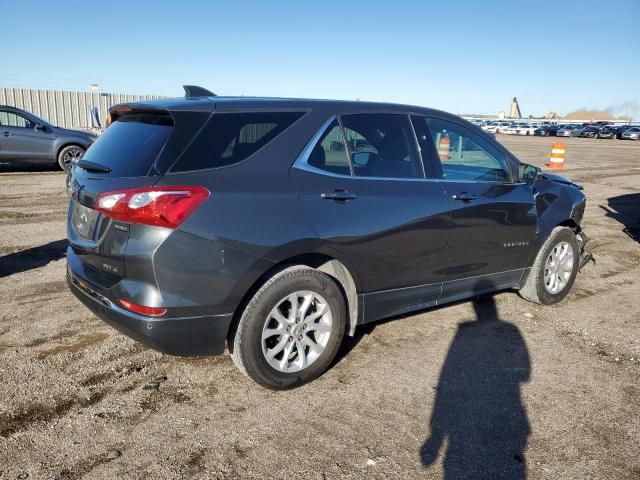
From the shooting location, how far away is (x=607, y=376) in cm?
383

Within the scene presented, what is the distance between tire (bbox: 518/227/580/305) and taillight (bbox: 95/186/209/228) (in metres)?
3.42

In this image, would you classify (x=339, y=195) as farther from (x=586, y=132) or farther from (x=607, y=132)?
(x=586, y=132)

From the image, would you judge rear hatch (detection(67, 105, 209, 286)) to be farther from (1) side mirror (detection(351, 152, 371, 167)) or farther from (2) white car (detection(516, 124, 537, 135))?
(2) white car (detection(516, 124, 537, 135))

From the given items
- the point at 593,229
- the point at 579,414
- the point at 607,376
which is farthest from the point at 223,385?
the point at 593,229

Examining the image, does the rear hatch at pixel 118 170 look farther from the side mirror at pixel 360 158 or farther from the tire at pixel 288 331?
the side mirror at pixel 360 158

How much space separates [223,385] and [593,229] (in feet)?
25.0

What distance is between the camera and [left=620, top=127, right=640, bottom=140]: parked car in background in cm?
4997

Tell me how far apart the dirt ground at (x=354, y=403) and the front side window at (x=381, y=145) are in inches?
53.7

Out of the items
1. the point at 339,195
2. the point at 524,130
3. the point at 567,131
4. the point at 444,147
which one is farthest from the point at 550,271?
the point at 524,130

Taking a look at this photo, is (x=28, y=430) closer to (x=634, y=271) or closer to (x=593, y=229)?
(x=634, y=271)

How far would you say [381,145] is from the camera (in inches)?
154

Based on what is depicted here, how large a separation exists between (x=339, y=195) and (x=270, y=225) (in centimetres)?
56

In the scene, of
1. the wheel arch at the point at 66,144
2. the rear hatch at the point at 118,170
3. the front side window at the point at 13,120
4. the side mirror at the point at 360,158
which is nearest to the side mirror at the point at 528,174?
the side mirror at the point at 360,158

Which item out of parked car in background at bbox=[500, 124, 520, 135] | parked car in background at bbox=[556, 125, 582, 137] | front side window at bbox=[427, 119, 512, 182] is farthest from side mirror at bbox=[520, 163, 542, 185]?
parked car in background at bbox=[500, 124, 520, 135]
